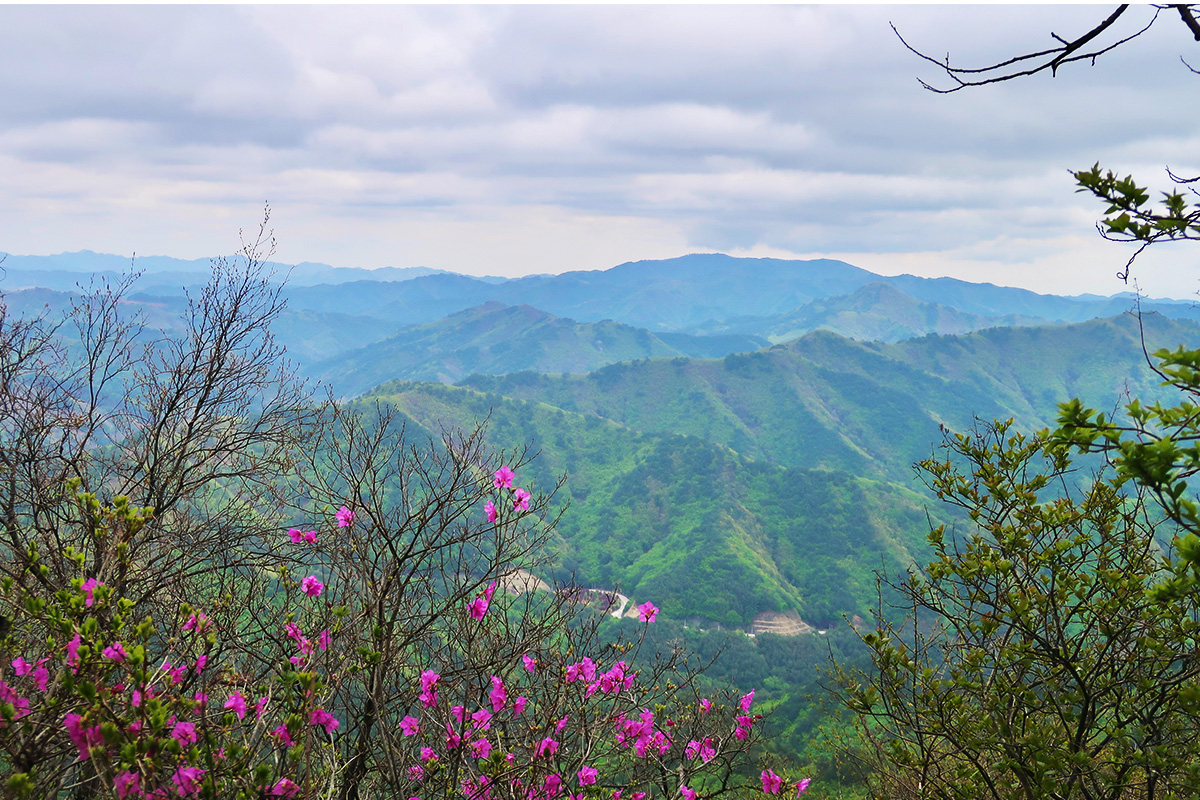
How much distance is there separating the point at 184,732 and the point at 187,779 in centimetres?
21

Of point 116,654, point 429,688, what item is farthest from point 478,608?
point 116,654

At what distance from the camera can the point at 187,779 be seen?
9.91ft

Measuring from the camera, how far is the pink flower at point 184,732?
9.95 ft

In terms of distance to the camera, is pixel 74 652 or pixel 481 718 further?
pixel 481 718

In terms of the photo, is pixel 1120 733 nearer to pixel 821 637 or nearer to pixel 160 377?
pixel 160 377

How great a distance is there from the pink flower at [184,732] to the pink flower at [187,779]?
134 millimetres

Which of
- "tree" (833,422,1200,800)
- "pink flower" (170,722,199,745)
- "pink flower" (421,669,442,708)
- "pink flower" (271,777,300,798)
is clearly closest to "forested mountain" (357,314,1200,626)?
"pink flower" (421,669,442,708)

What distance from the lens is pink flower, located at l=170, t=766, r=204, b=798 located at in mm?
2994

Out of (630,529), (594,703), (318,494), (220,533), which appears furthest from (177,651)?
(630,529)

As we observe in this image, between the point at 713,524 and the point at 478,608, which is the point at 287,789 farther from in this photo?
the point at 713,524

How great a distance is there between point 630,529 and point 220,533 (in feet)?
402

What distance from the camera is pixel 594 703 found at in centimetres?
658

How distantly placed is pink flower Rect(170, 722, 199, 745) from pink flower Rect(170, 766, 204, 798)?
0.44 ft

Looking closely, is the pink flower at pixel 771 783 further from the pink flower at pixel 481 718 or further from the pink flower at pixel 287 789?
the pink flower at pixel 287 789
